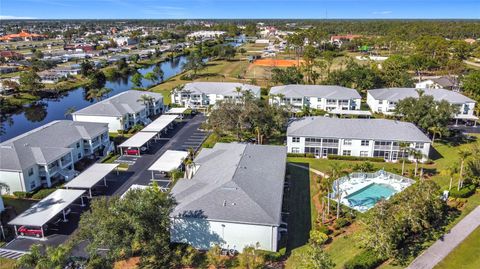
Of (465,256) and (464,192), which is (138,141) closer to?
(464,192)

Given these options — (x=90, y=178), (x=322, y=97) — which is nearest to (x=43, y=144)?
(x=90, y=178)

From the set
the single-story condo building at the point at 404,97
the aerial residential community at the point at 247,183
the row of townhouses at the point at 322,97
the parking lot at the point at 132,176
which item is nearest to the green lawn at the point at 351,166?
the aerial residential community at the point at 247,183

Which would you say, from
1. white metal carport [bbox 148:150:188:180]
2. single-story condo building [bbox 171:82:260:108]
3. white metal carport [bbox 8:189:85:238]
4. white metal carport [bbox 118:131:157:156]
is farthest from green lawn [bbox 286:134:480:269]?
single-story condo building [bbox 171:82:260:108]

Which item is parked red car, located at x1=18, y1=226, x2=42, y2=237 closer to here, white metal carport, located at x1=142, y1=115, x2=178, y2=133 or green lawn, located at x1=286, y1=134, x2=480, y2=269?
green lawn, located at x1=286, y1=134, x2=480, y2=269

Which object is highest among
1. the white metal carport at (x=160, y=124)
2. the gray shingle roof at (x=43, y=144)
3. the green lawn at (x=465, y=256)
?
the gray shingle roof at (x=43, y=144)

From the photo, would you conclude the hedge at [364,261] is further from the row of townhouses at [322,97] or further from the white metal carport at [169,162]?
the row of townhouses at [322,97]
